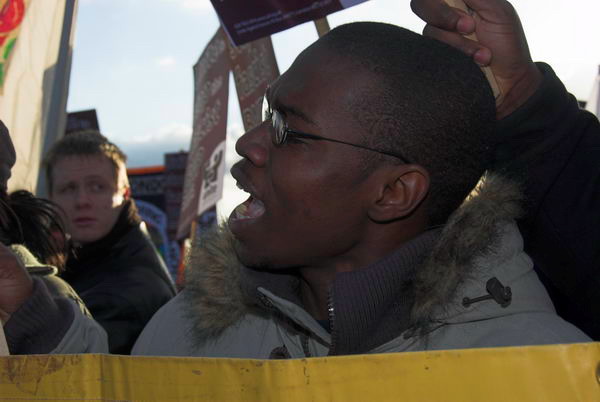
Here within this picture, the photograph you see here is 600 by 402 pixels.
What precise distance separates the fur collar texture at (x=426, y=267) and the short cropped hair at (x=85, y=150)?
2000 millimetres

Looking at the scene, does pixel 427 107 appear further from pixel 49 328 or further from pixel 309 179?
pixel 49 328

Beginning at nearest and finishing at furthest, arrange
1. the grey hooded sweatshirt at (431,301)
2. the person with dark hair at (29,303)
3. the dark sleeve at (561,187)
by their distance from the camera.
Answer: the grey hooded sweatshirt at (431,301)
the dark sleeve at (561,187)
the person with dark hair at (29,303)

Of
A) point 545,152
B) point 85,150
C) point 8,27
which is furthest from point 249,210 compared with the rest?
point 85,150

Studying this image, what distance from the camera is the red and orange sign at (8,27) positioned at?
8.99 ft

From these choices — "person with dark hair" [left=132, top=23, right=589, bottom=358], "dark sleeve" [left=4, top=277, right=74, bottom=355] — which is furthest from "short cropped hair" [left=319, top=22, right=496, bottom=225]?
"dark sleeve" [left=4, top=277, right=74, bottom=355]

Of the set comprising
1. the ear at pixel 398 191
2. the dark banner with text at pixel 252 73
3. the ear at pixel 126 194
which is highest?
the ear at pixel 398 191

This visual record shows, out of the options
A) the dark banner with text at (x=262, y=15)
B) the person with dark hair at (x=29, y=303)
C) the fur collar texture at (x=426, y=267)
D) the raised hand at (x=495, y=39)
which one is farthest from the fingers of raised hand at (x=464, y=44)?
the person with dark hair at (x=29, y=303)

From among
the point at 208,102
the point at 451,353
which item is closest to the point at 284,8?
the point at 451,353

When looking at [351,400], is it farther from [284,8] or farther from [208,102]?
[208,102]

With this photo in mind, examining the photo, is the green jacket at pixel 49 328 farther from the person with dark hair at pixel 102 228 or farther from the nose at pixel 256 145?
the person with dark hair at pixel 102 228

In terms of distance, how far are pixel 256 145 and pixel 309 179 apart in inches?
5.5

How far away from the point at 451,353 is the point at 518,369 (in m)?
0.08

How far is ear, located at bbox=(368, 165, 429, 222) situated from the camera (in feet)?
5.32

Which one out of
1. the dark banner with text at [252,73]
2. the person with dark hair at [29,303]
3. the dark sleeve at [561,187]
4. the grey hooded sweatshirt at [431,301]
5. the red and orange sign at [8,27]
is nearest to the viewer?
the grey hooded sweatshirt at [431,301]
